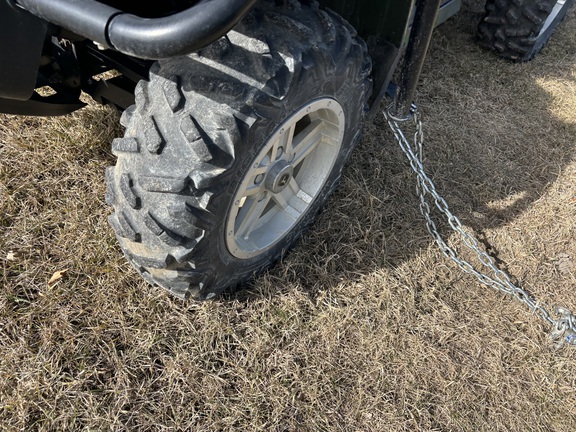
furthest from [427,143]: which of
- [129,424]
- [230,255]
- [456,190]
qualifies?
[129,424]

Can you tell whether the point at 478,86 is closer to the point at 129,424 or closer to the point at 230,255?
the point at 230,255

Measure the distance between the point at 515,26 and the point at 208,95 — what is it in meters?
3.20

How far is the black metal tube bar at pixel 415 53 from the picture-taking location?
1.86 meters

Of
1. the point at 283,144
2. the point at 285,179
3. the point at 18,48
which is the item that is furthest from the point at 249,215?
the point at 18,48

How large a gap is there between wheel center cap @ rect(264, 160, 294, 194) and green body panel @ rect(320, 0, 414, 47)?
2.37 feet

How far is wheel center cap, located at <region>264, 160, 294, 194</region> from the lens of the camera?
1.95 m

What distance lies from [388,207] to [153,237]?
1462 millimetres

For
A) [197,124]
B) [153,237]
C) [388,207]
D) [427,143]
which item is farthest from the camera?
[427,143]

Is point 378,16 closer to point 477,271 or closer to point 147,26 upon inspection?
point 477,271

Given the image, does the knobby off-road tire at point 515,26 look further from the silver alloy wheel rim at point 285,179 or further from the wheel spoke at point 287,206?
the wheel spoke at point 287,206

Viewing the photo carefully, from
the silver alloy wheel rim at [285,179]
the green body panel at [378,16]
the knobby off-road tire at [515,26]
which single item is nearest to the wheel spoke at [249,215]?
the silver alloy wheel rim at [285,179]

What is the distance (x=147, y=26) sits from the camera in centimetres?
100

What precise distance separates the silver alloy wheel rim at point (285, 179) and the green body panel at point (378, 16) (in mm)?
441

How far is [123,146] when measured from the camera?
156 cm
